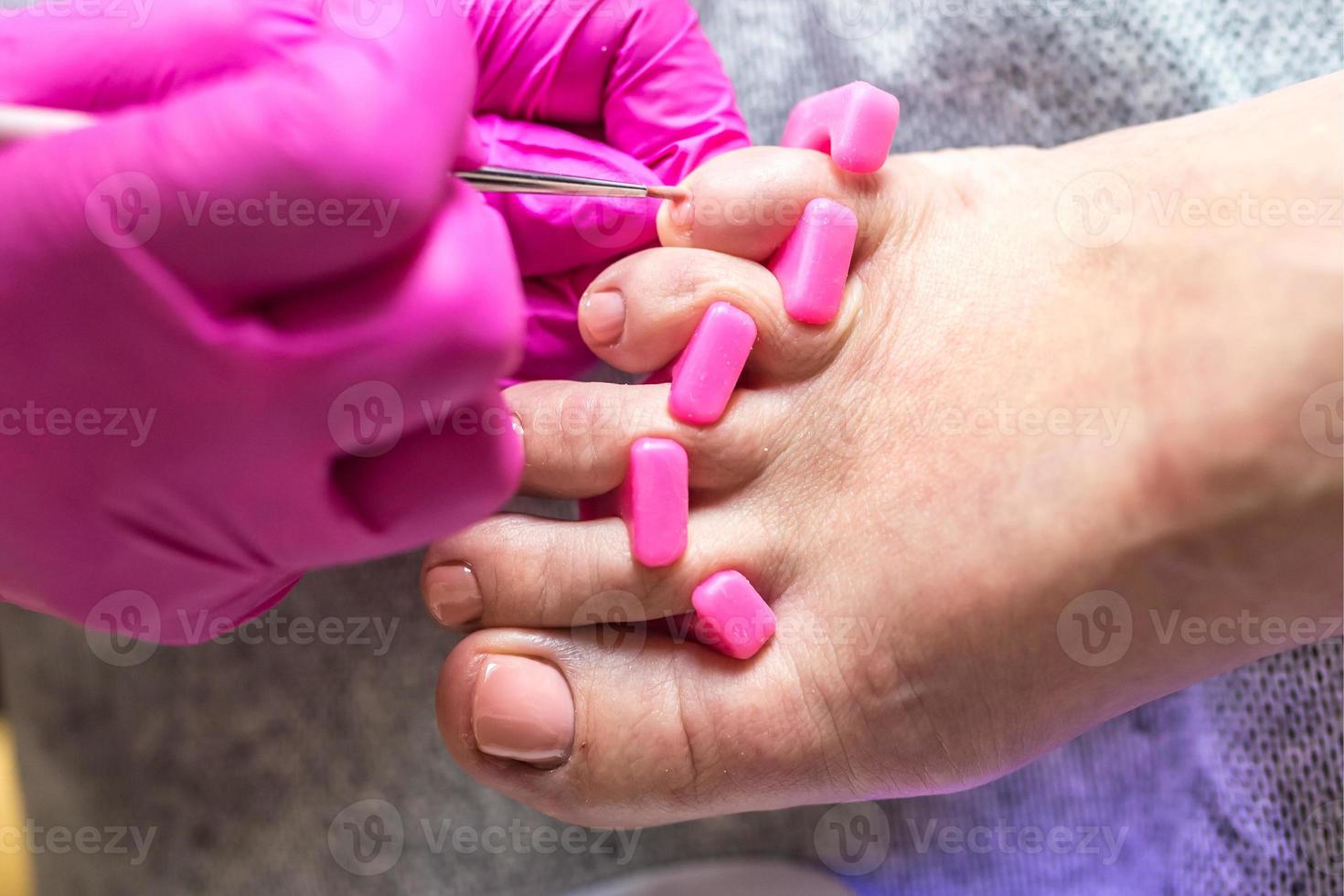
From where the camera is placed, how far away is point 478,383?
1.82 ft

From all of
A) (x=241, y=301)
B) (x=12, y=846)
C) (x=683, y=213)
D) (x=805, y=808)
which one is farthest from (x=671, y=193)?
(x=12, y=846)

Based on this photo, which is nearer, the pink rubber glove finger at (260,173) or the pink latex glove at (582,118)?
the pink rubber glove finger at (260,173)

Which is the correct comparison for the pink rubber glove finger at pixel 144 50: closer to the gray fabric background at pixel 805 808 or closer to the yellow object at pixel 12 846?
the gray fabric background at pixel 805 808

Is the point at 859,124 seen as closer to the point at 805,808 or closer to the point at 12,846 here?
the point at 805,808

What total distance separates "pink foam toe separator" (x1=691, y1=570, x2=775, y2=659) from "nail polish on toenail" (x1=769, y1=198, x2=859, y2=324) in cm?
23

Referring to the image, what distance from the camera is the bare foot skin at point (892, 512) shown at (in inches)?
28.9

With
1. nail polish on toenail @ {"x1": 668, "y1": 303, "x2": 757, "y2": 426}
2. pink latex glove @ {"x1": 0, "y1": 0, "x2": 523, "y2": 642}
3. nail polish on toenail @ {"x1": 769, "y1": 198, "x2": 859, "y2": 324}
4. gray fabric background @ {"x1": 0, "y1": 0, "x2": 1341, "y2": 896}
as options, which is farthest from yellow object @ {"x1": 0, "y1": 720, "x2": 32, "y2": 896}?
nail polish on toenail @ {"x1": 769, "y1": 198, "x2": 859, "y2": 324}

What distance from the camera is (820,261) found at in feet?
2.56

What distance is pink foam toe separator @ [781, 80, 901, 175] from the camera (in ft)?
2.57

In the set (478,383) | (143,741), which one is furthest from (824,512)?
(143,741)

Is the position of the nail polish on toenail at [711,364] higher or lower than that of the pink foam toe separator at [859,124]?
lower

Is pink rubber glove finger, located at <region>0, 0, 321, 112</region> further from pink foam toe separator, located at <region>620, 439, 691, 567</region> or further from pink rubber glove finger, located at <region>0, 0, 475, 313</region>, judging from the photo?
pink foam toe separator, located at <region>620, 439, 691, 567</region>

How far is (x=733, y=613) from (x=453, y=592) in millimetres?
236

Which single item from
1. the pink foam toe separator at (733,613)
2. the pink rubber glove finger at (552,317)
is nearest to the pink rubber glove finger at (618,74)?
the pink rubber glove finger at (552,317)
